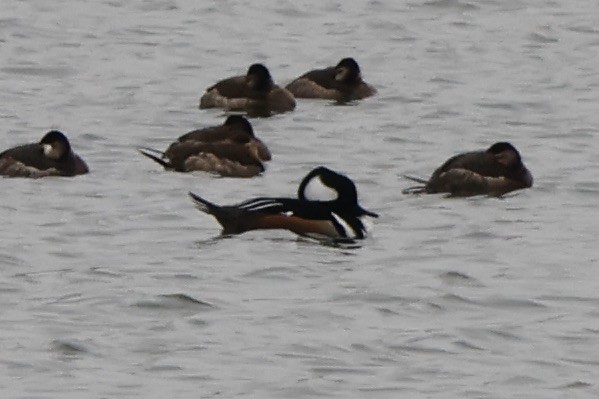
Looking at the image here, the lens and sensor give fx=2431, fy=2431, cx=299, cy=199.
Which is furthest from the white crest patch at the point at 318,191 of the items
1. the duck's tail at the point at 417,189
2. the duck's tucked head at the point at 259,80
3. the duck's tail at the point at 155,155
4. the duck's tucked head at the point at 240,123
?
the duck's tucked head at the point at 259,80

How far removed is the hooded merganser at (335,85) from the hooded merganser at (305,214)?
8156mm

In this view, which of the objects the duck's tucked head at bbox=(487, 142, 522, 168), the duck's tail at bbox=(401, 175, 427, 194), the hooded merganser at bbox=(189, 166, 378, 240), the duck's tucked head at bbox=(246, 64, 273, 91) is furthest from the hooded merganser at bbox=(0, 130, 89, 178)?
A: the duck's tucked head at bbox=(246, 64, 273, 91)

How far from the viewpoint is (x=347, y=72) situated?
1087 inches

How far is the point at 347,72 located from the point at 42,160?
6.78 metres

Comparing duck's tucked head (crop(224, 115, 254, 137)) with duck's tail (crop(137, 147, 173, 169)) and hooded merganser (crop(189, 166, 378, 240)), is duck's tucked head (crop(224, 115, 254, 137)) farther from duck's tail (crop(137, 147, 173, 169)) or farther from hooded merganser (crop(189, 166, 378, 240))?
hooded merganser (crop(189, 166, 378, 240))

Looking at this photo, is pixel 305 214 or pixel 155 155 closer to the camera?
pixel 305 214

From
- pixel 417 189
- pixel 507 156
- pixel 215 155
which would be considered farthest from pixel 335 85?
pixel 417 189

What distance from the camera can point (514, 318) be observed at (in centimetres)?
1582

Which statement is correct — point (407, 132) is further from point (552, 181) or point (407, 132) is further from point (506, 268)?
point (506, 268)

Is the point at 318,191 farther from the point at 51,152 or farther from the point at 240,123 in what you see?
the point at 240,123

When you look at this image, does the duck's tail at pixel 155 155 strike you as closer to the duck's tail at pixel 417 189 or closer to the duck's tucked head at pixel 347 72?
the duck's tail at pixel 417 189

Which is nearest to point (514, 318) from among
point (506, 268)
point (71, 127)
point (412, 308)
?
point (412, 308)

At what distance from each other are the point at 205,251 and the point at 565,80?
11833mm

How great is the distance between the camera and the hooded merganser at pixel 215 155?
22.3 metres
